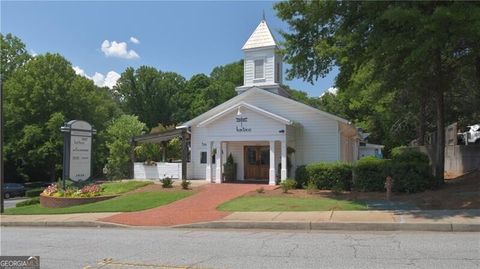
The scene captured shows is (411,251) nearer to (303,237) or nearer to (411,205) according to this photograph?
(303,237)

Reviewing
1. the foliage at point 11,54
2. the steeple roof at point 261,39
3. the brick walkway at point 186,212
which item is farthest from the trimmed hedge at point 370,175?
the foliage at point 11,54

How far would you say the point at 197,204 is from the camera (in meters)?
19.6

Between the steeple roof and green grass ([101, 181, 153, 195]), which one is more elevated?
the steeple roof

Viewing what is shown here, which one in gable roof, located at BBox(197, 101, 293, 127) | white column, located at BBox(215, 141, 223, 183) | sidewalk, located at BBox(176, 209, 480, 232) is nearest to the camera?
sidewalk, located at BBox(176, 209, 480, 232)

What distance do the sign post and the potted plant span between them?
736 centimetres

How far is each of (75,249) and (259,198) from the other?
1002 centimetres

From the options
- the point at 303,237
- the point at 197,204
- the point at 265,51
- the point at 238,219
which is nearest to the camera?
the point at 303,237

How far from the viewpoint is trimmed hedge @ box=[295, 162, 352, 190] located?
22344 mm

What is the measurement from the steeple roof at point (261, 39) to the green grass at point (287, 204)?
13.9 m

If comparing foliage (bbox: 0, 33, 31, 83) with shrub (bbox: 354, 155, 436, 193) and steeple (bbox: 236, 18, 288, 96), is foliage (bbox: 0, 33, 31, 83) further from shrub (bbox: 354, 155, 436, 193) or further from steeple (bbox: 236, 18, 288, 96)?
shrub (bbox: 354, 155, 436, 193)

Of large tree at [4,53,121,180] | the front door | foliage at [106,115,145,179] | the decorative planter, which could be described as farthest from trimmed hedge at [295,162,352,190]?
large tree at [4,53,121,180]

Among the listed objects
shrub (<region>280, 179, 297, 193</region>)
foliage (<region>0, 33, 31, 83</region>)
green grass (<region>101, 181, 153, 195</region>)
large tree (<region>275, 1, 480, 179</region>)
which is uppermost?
foliage (<region>0, 33, 31, 83</region>)

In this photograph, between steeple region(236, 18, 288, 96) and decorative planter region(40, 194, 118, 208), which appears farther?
steeple region(236, 18, 288, 96)

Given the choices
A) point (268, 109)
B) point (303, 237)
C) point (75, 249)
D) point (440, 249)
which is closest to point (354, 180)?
point (268, 109)
